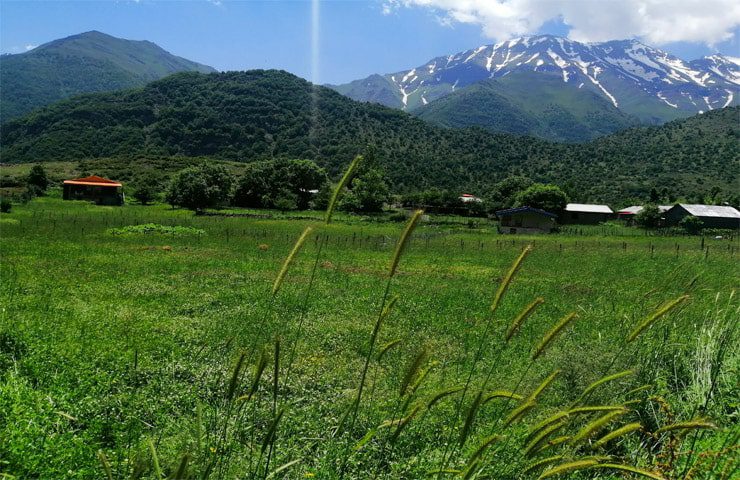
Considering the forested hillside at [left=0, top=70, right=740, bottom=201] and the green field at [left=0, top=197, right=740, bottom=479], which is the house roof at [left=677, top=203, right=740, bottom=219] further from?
the green field at [left=0, top=197, right=740, bottom=479]

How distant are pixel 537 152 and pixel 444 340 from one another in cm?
14132

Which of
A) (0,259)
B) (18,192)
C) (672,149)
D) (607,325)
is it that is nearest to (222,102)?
(18,192)

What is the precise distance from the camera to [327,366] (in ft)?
27.2

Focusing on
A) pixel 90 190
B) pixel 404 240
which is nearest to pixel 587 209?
pixel 90 190

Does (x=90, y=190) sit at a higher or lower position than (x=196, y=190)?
lower

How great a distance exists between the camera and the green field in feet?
10.9

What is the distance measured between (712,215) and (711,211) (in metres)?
1.22

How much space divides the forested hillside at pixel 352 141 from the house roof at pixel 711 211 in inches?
924

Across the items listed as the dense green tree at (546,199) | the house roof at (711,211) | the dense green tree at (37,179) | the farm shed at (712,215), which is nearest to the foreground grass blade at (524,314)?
the dense green tree at (546,199)

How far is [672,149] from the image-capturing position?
404 feet

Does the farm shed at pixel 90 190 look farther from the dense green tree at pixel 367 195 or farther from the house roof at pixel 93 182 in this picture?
the dense green tree at pixel 367 195

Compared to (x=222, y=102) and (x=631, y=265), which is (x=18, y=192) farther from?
(x=222, y=102)

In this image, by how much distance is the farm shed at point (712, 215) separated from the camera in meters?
64.7

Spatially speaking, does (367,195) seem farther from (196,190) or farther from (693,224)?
(693,224)
